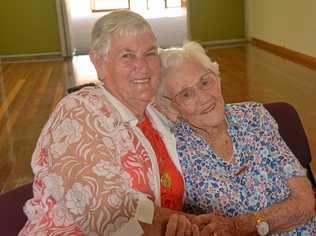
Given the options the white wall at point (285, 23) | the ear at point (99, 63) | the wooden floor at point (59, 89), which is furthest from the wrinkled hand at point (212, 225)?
the white wall at point (285, 23)

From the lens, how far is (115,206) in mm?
1216

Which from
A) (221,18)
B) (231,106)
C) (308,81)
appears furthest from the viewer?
(221,18)

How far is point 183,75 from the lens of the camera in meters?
1.56

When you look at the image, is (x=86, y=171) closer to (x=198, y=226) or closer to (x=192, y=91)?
(x=198, y=226)

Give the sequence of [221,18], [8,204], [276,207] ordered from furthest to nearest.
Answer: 1. [221,18]
2. [276,207]
3. [8,204]

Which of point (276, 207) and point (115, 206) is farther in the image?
point (276, 207)

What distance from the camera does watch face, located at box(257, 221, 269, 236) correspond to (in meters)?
1.50

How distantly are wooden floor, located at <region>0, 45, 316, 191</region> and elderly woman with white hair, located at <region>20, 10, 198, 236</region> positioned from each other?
85.8 inches

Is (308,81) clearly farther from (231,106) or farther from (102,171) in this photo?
(102,171)

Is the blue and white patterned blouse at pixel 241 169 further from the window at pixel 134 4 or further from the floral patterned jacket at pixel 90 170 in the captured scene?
the window at pixel 134 4

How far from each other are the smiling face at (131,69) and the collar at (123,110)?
20 millimetres

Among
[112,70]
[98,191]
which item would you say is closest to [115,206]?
[98,191]

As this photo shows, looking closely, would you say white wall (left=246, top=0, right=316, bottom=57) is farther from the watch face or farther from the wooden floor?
the watch face

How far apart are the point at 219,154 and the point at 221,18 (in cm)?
840
